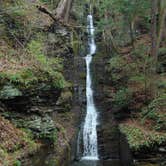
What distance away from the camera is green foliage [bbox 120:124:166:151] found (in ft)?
44.5

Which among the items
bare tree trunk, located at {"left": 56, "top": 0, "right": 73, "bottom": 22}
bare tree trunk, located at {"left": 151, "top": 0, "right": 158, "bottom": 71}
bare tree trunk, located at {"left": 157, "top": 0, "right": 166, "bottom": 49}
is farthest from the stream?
bare tree trunk, located at {"left": 56, "top": 0, "right": 73, "bottom": 22}

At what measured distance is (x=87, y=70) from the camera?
26562mm

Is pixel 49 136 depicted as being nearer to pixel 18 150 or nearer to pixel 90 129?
pixel 18 150

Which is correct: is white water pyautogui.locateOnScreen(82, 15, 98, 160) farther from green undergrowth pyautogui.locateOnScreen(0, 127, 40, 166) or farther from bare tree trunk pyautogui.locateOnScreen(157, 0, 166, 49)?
green undergrowth pyautogui.locateOnScreen(0, 127, 40, 166)

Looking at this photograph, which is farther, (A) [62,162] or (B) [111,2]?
(B) [111,2]

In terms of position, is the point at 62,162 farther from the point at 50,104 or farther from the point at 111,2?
the point at 111,2

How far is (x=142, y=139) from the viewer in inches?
552

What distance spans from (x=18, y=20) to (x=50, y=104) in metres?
4.60

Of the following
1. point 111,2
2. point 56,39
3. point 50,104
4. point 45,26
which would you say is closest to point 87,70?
point 56,39

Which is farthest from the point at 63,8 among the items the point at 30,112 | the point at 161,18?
the point at 30,112

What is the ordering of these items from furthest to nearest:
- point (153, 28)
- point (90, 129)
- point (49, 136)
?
point (90, 129)
point (153, 28)
point (49, 136)

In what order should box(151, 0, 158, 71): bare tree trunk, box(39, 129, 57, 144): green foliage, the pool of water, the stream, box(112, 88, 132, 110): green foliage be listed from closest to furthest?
box(39, 129, 57, 144): green foliage, the pool of water, the stream, box(151, 0, 158, 71): bare tree trunk, box(112, 88, 132, 110): green foliage

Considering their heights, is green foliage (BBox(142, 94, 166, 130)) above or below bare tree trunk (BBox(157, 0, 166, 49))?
below

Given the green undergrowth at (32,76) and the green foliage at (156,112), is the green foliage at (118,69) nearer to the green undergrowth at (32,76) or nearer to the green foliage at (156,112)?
the green foliage at (156,112)
